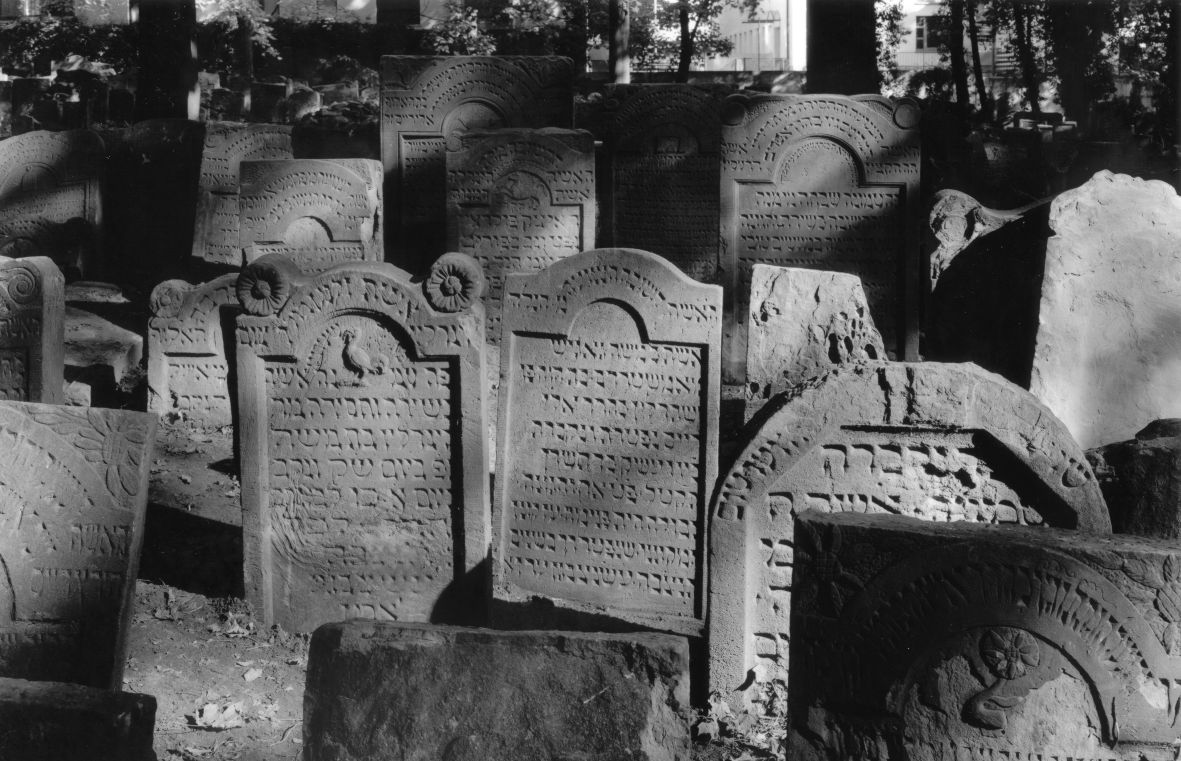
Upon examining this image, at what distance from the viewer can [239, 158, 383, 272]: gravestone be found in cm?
860

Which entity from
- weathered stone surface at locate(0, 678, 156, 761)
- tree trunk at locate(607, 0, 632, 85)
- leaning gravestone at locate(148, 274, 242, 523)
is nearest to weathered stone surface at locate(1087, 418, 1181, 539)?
weathered stone surface at locate(0, 678, 156, 761)

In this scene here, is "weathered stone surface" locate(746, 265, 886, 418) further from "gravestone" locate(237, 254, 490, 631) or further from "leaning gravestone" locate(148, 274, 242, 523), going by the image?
"leaning gravestone" locate(148, 274, 242, 523)

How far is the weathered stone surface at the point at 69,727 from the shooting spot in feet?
8.45

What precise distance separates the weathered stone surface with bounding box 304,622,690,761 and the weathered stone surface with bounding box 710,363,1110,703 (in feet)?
5.83

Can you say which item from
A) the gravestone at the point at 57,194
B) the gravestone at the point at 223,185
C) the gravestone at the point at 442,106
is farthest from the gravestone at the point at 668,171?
the gravestone at the point at 57,194

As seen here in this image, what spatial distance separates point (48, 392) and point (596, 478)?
272 centimetres

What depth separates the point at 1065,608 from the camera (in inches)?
110

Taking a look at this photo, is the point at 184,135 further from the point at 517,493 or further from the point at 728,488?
the point at 728,488

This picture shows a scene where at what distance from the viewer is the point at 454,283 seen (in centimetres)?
488

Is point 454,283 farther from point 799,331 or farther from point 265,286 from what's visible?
point 799,331

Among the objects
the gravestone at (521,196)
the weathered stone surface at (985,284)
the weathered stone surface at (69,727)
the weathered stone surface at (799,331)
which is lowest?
the weathered stone surface at (69,727)

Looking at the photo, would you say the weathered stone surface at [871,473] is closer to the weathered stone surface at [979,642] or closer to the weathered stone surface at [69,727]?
the weathered stone surface at [979,642]

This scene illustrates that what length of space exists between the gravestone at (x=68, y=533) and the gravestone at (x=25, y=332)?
192cm

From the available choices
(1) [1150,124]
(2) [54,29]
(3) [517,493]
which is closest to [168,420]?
(3) [517,493]
